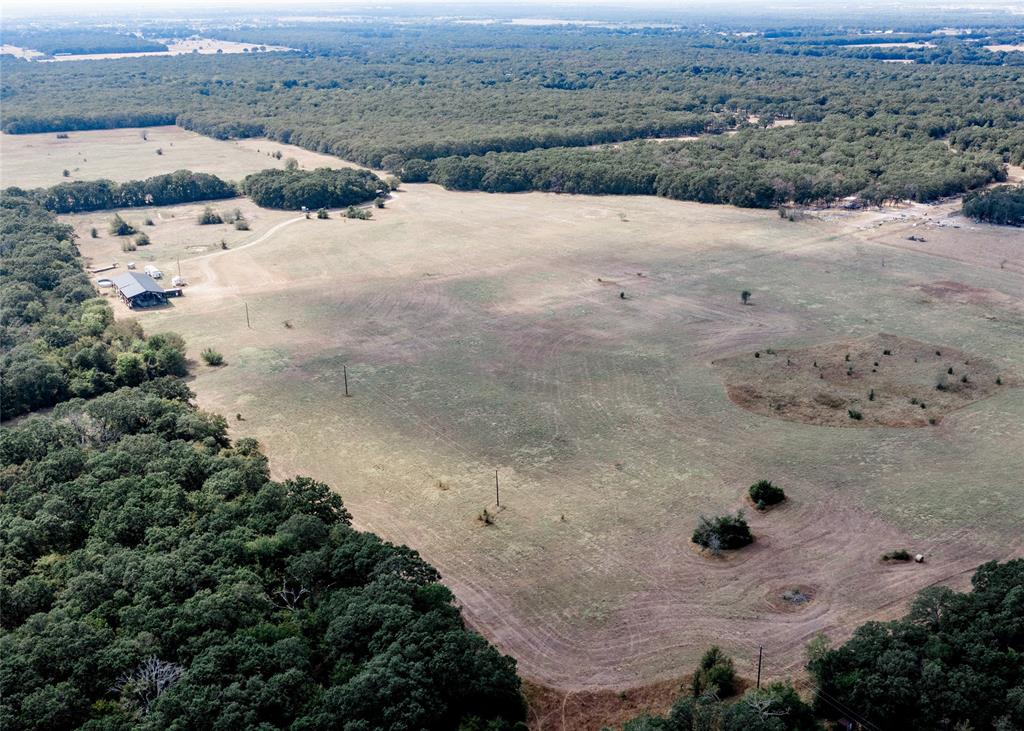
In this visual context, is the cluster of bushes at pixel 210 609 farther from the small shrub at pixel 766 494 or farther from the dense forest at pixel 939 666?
the small shrub at pixel 766 494

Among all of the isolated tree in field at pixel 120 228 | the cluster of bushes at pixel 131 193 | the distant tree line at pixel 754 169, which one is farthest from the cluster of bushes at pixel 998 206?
the isolated tree in field at pixel 120 228

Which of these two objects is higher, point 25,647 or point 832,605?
point 25,647

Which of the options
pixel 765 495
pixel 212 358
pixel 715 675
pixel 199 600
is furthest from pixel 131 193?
pixel 715 675

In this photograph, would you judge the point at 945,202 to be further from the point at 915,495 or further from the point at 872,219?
the point at 915,495

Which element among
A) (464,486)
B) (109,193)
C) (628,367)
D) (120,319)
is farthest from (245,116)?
(464,486)

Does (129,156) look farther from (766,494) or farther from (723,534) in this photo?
(723,534)

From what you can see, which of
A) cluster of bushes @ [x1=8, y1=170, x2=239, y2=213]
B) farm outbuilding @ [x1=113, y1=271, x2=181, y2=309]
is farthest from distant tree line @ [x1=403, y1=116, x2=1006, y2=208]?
farm outbuilding @ [x1=113, y1=271, x2=181, y2=309]

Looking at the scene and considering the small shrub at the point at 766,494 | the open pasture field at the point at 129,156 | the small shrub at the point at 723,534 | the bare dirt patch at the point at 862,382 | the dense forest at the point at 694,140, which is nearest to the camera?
the small shrub at the point at 723,534
